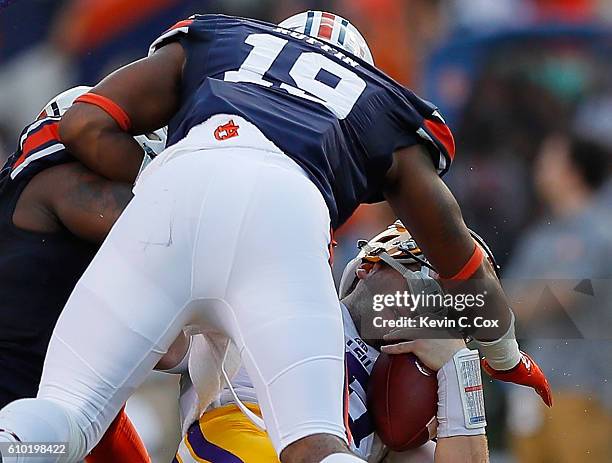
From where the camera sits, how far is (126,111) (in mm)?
1854

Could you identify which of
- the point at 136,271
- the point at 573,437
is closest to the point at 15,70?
the point at 573,437

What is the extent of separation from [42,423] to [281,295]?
1.23 ft

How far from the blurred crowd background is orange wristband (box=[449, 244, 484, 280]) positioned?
1533 mm

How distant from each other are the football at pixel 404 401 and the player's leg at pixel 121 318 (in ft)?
2.10

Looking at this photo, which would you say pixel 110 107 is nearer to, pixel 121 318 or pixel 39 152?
pixel 39 152

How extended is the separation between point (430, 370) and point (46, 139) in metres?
0.89

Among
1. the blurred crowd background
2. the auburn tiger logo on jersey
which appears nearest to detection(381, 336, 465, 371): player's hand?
the auburn tiger logo on jersey

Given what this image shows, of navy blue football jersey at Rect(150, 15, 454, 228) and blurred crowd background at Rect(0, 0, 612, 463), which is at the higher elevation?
navy blue football jersey at Rect(150, 15, 454, 228)

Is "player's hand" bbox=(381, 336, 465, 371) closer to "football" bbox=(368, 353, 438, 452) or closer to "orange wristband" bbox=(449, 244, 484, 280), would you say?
"football" bbox=(368, 353, 438, 452)

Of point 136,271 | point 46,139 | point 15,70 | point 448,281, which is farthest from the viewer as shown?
point 15,70

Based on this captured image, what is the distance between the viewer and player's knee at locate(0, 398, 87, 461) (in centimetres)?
144

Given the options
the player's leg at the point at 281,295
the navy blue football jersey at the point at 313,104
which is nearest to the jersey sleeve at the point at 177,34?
the navy blue football jersey at the point at 313,104

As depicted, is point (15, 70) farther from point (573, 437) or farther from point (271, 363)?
point (271, 363)

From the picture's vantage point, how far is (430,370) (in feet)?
6.86
